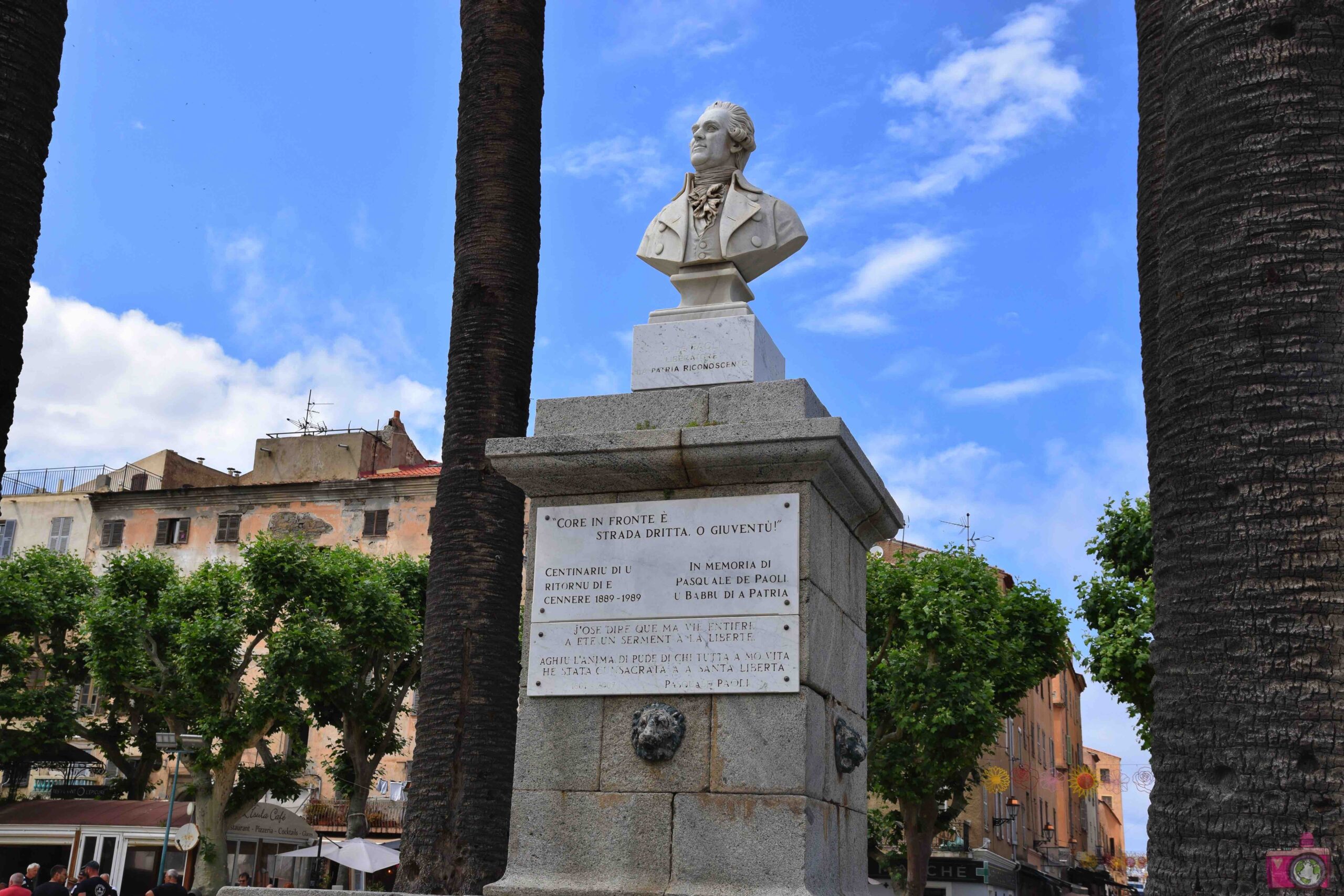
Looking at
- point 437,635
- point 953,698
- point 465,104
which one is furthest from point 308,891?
point 953,698

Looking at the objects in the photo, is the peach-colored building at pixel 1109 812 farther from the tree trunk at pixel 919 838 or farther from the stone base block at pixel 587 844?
the stone base block at pixel 587 844

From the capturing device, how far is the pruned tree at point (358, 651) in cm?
2650

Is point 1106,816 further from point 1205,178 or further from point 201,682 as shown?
point 1205,178

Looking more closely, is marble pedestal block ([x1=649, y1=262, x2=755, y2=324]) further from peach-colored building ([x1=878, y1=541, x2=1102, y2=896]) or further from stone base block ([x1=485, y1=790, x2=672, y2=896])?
peach-colored building ([x1=878, y1=541, x2=1102, y2=896])

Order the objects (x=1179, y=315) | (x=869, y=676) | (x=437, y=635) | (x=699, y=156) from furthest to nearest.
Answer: (x=869, y=676), (x=437, y=635), (x=699, y=156), (x=1179, y=315)

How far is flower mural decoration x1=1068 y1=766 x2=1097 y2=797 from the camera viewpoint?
51375 millimetres

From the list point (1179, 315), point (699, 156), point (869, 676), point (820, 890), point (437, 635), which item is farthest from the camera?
point (869, 676)

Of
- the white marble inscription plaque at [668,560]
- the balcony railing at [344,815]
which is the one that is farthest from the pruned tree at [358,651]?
the white marble inscription plaque at [668,560]

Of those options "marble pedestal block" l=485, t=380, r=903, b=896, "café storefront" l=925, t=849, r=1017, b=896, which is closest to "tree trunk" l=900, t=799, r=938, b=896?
"café storefront" l=925, t=849, r=1017, b=896

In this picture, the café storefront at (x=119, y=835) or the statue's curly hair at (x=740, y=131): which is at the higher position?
the statue's curly hair at (x=740, y=131)

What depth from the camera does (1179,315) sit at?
17.4 ft

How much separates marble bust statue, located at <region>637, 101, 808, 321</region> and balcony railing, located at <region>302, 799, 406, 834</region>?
31.2 meters

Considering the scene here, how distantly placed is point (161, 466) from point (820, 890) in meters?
42.0

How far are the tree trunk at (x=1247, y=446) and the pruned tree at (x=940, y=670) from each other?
20.7 meters
